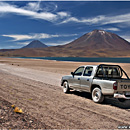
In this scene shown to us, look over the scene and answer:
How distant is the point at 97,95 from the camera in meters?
8.36

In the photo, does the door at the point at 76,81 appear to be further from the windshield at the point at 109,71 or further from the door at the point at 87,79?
the windshield at the point at 109,71

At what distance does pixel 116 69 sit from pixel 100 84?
1.62 metres

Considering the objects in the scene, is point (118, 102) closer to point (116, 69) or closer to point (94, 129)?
point (116, 69)

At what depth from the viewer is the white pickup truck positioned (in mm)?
7613

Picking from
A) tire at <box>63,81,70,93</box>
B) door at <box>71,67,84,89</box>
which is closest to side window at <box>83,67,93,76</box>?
door at <box>71,67,84,89</box>

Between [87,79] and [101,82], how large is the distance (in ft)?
3.38

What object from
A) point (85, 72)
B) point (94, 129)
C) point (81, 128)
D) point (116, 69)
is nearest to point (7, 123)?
point (81, 128)

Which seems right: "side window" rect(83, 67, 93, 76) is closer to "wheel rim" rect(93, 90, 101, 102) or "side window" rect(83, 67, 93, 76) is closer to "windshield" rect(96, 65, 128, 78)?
"windshield" rect(96, 65, 128, 78)

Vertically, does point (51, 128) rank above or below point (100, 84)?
below

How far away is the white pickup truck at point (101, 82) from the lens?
761 centimetres

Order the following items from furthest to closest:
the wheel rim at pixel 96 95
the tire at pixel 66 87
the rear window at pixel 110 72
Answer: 1. the tire at pixel 66 87
2. the rear window at pixel 110 72
3. the wheel rim at pixel 96 95

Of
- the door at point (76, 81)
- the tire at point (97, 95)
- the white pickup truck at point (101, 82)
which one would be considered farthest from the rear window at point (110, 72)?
the door at point (76, 81)

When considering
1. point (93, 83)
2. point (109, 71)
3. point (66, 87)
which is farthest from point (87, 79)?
point (66, 87)

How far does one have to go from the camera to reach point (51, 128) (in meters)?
5.03
